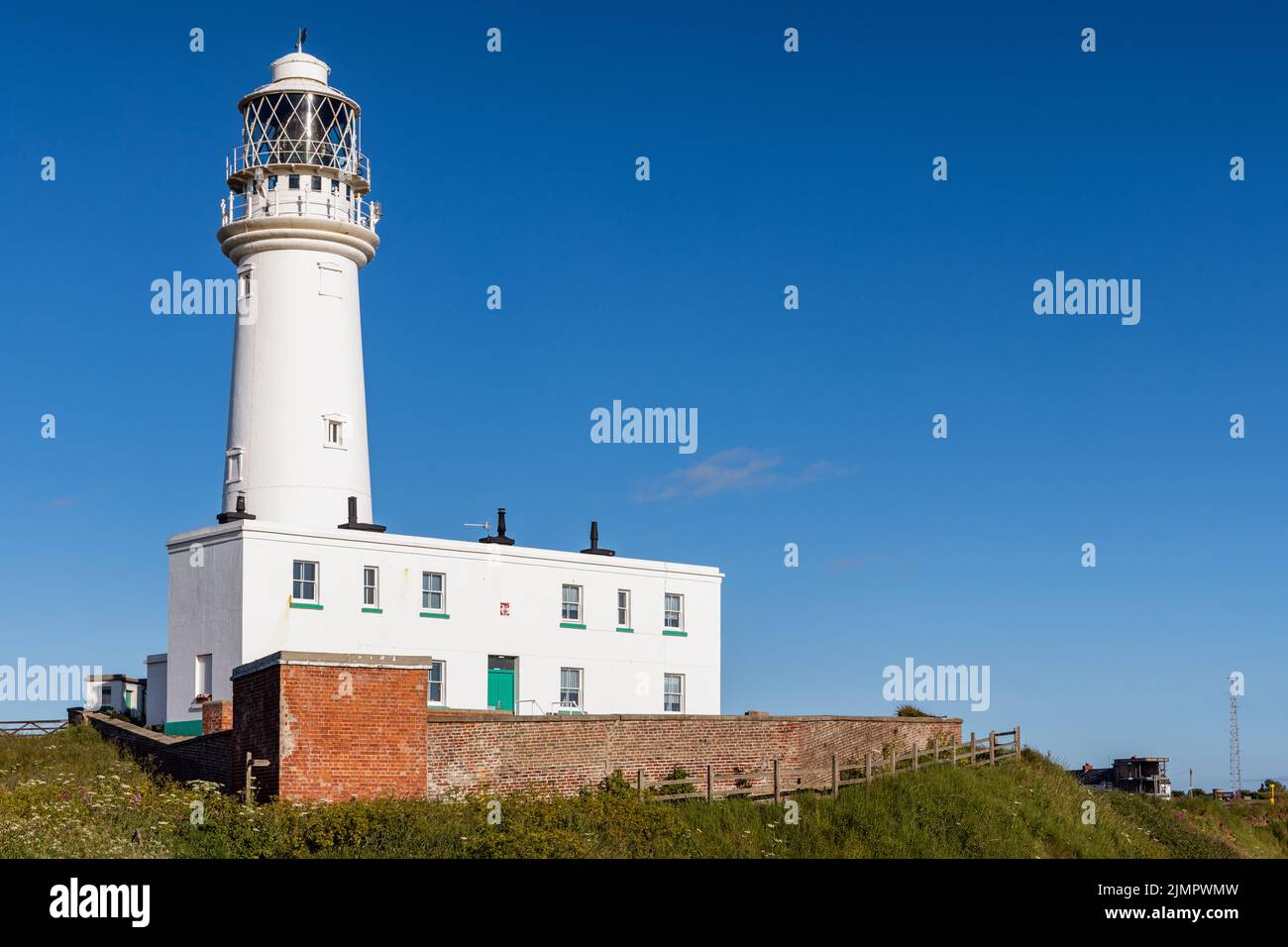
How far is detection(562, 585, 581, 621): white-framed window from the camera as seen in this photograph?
43.8 meters

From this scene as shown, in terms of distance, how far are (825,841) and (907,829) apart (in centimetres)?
225

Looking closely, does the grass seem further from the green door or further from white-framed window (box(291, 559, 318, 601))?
the green door

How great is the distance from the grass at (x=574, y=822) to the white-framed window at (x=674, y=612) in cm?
1023

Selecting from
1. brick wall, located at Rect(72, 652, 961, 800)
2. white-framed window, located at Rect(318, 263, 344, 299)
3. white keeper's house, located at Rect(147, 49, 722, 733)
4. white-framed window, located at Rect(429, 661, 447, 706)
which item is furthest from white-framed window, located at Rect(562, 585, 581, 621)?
white-framed window, located at Rect(318, 263, 344, 299)

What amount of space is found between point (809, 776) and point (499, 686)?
9908 mm

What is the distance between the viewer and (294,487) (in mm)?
43562

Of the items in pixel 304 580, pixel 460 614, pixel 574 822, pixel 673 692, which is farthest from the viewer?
pixel 673 692

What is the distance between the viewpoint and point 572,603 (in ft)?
144

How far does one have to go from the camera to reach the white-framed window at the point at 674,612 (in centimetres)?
4581

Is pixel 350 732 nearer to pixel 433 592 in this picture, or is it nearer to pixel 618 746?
pixel 618 746

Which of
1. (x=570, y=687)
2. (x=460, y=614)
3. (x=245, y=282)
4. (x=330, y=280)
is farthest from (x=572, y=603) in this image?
(x=245, y=282)

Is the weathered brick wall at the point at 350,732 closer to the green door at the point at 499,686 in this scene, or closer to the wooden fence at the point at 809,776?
the wooden fence at the point at 809,776
